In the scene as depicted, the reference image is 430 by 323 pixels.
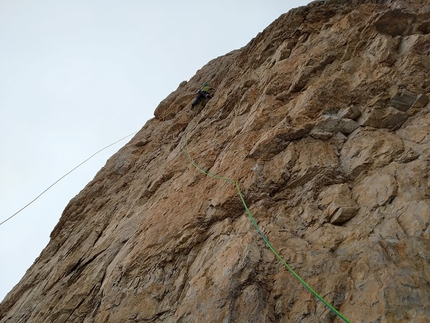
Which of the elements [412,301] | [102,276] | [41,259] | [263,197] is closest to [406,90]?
[263,197]

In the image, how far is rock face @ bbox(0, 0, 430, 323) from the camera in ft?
12.3

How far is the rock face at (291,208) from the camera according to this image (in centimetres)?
376

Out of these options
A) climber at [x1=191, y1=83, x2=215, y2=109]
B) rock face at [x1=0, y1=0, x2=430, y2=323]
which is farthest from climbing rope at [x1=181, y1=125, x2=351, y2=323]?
climber at [x1=191, y1=83, x2=215, y2=109]

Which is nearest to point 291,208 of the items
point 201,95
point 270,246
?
point 270,246

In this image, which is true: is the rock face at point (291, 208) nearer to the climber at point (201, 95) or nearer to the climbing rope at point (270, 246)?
the climbing rope at point (270, 246)

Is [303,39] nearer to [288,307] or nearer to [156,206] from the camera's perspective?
[156,206]

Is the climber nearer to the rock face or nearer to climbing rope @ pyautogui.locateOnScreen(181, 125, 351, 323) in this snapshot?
the rock face

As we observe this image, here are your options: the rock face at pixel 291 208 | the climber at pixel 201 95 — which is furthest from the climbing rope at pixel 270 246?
the climber at pixel 201 95

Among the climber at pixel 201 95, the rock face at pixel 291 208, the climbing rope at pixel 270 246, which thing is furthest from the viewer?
the climber at pixel 201 95

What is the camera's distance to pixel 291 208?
5.07 metres

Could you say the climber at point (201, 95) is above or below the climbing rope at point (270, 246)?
above

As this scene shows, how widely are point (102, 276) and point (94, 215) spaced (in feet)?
12.2

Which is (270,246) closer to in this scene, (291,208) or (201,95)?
(291,208)

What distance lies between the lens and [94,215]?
9.52m
